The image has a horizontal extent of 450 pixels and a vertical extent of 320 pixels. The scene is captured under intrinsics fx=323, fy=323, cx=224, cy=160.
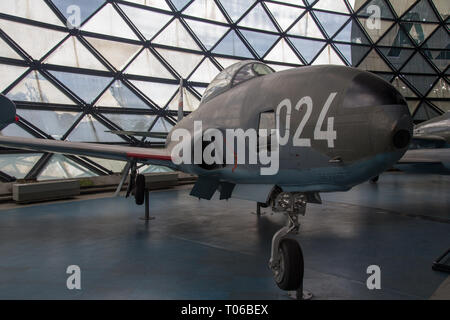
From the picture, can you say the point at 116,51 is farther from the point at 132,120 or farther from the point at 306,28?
the point at 306,28

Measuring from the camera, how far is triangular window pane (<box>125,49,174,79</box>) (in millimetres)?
17938

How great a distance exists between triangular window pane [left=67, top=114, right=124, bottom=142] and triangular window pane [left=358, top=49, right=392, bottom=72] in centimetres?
2440

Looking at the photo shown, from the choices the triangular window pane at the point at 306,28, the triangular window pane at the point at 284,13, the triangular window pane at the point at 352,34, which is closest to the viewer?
the triangular window pane at the point at 284,13

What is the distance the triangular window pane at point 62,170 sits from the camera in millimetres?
13567

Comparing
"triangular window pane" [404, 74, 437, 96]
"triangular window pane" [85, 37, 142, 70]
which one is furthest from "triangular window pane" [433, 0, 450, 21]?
"triangular window pane" [85, 37, 142, 70]

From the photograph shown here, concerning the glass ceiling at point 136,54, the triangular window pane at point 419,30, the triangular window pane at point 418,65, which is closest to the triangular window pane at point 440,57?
the triangular window pane at point 418,65

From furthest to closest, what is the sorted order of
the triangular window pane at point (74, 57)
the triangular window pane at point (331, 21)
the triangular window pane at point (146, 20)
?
the triangular window pane at point (331, 21), the triangular window pane at point (146, 20), the triangular window pane at point (74, 57)

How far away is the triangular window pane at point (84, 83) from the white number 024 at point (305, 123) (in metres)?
14.2

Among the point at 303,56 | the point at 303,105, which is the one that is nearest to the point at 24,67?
the point at 303,105

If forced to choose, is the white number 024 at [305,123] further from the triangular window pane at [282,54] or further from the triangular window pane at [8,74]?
the triangular window pane at [282,54]

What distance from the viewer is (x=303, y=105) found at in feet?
12.0

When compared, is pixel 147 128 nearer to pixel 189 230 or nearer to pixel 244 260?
pixel 189 230

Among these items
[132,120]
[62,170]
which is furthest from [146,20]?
[62,170]

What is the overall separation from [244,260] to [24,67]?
13.6 metres
